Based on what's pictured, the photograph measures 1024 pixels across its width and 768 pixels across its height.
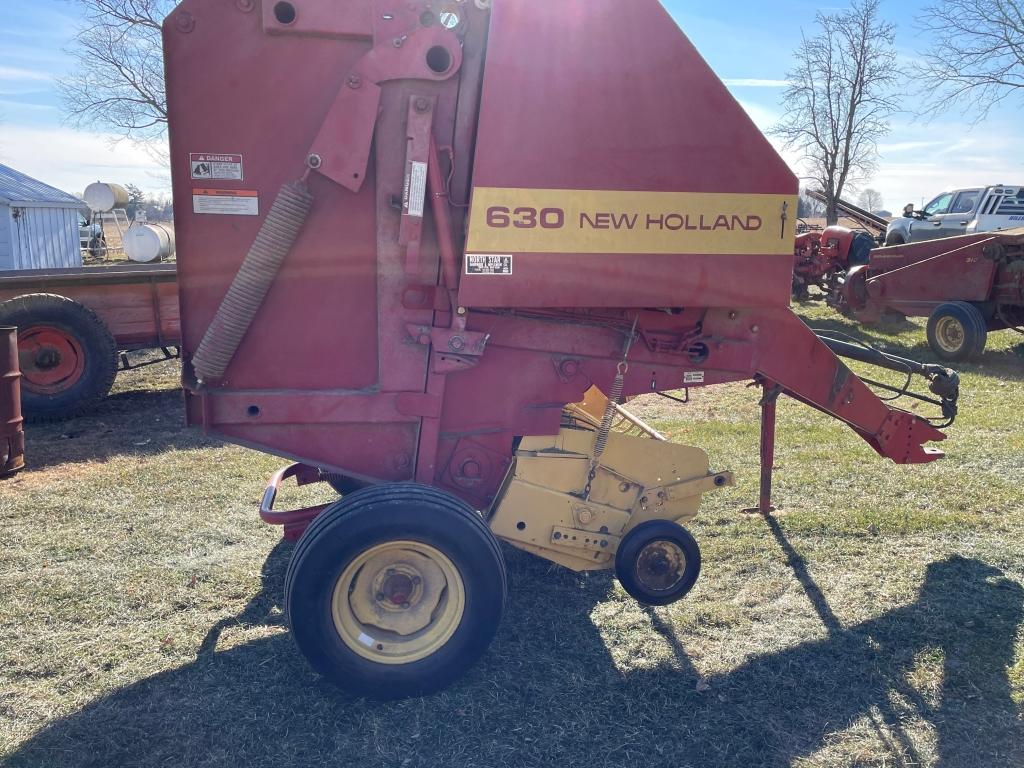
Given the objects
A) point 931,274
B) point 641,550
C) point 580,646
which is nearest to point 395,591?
point 580,646

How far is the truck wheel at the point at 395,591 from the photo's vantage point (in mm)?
3035

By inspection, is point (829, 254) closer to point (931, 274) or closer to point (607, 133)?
point (931, 274)

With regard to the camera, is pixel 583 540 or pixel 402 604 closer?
pixel 402 604

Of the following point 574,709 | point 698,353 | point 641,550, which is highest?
point 698,353

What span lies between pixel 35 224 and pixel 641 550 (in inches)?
841

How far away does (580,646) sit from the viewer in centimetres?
Result: 362

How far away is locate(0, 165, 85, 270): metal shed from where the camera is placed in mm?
18688

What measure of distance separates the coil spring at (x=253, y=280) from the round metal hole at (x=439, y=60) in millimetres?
704

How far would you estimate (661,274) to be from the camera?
334 centimetres

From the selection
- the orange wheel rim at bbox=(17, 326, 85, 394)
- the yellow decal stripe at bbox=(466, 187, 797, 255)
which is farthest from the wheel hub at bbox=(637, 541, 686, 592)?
the orange wheel rim at bbox=(17, 326, 85, 394)

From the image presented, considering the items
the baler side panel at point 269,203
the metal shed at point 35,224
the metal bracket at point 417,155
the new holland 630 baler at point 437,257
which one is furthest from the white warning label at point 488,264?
the metal shed at point 35,224

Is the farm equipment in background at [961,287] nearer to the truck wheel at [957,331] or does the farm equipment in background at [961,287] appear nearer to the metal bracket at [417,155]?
the truck wheel at [957,331]

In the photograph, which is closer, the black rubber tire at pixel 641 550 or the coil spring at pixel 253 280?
the coil spring at pixel 253 280

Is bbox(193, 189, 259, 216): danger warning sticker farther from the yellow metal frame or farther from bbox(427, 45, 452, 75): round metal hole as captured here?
the yellow metal frame
